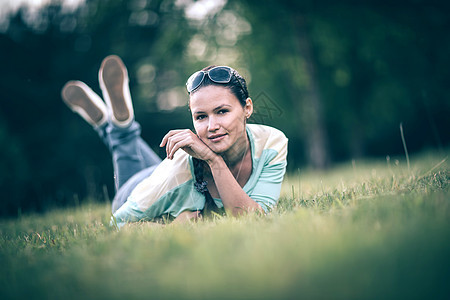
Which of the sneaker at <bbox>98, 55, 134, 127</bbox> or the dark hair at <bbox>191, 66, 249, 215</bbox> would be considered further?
the sneaker at <bbox>98, 55, 134, 127</bbox>

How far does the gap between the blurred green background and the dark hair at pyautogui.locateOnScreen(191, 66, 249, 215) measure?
4.95 m

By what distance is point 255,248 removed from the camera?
51.1 inches

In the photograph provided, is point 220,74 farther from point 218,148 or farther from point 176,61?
point 176,61

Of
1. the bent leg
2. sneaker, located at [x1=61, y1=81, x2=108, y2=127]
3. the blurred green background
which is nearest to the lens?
the bent leg

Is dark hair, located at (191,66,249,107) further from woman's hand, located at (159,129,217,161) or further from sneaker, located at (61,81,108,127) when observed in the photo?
sneaker, located at (61,81,108,127)

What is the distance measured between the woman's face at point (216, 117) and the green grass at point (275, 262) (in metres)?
0.89

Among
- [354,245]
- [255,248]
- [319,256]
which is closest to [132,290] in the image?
[255,248]

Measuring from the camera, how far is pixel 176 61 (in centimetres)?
1204

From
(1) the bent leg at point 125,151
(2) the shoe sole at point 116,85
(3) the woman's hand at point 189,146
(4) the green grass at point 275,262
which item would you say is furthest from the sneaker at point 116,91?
(4) the green grass at point 275,262

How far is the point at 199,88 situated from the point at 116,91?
2136 millimetres

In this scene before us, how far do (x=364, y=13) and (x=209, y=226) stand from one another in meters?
8.59

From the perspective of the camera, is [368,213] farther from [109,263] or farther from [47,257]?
[47,257]

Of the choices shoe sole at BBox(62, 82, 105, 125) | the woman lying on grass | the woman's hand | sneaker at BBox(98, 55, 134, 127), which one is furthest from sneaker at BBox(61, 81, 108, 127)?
the woman's hand

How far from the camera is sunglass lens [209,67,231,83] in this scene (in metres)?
2.55
